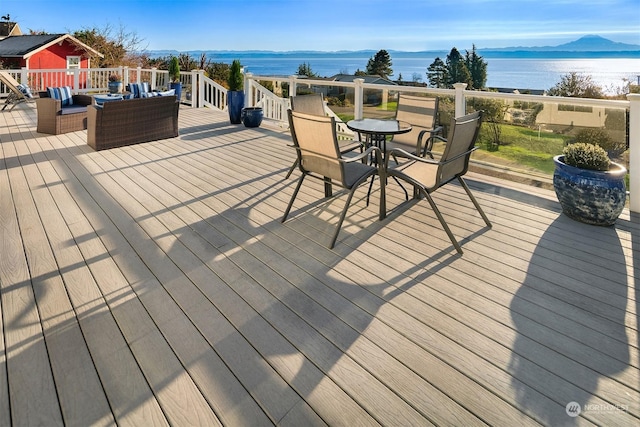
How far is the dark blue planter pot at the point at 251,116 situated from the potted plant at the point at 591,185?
5404 millimetres

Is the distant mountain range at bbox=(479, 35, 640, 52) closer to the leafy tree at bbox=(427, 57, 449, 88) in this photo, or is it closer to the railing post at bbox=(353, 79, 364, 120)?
the leafy tree at bbox=(427, 57, 449, 88)

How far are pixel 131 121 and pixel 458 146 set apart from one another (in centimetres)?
489

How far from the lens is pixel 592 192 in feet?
9.63

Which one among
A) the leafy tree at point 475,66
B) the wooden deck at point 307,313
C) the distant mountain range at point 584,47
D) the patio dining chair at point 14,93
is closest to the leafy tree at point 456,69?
the leafy tree at point 475,66

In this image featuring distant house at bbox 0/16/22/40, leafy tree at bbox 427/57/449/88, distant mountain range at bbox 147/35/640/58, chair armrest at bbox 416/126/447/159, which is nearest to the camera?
chair armrest at bbox 416/126/447/159

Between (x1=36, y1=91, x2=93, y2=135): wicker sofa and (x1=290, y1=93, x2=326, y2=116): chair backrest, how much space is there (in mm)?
4473

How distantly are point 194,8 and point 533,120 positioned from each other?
38064 mm

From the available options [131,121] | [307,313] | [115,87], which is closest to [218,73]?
[115,87]

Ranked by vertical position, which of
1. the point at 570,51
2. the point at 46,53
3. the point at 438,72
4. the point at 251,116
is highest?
the point at 570,51

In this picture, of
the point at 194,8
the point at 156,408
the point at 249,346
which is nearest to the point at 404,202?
the point at 249,346

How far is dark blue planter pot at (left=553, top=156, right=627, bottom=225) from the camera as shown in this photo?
2898 mm

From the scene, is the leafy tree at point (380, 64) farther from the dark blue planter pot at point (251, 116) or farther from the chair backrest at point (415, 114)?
the chair backrest at point (415, 114)

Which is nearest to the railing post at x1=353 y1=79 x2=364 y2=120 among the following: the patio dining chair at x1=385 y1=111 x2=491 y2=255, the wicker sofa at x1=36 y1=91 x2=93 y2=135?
the patio dining chair at x1=385 y1=111 x2=491 y2=255

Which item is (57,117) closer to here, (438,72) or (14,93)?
(14,93)
